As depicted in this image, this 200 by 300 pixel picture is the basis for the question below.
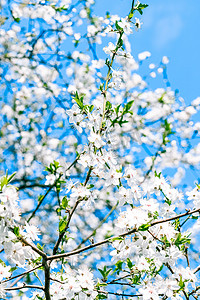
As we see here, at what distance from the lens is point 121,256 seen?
1643 millimetres

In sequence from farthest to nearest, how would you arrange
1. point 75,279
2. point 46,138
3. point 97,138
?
point 46,138 → point 97,138 → point 75,279

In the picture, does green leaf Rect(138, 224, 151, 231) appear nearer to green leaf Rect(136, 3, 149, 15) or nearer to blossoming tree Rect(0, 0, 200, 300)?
blossoming tree Rect(0, 0, 200, 300)

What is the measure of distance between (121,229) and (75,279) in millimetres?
339

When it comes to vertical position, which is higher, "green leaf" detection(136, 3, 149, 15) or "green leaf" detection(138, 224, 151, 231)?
"green leaf" detection(136, 3, 149, 15)

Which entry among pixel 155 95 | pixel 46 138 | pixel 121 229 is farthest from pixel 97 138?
pixel 155 95

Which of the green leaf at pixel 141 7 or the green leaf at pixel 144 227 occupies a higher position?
the green leaf at pixel 141 7

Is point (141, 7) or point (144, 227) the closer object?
point (144, 227)

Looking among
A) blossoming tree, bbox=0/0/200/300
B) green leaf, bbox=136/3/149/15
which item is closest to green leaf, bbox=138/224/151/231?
blossoming tree, bbox=0/0/200/300

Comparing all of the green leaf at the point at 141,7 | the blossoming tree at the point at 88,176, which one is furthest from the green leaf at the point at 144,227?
the green leaf at the point at 141,7

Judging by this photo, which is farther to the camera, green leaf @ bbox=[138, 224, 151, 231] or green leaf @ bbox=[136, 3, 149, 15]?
green leaf @ bbox=[136, 3, 149, 15]

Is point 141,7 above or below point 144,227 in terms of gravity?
above

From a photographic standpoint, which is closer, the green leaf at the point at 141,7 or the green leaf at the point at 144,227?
the green leaf at the point at 144,227

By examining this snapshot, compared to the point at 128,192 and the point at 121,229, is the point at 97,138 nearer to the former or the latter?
the point at 128,192

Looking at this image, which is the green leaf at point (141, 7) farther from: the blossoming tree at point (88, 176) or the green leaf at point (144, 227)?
the green leaf at point (144, 227)
